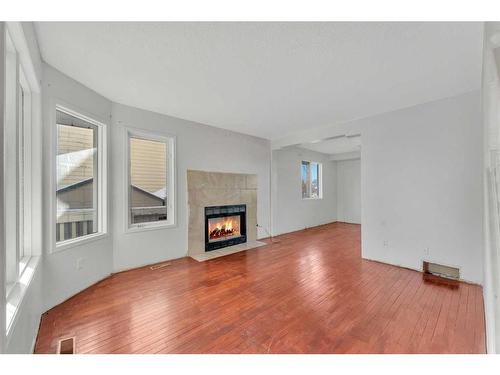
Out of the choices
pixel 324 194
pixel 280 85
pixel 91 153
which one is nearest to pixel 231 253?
pixel 91 153

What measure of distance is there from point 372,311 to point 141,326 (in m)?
2.29

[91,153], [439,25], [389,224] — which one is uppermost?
[439,25]

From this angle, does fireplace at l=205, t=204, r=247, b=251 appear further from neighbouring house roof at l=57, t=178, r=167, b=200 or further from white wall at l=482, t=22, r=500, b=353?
white wall at l=482, t=22, r=500, b=353

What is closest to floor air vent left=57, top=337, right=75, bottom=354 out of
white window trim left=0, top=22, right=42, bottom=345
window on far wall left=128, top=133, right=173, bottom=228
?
white window trim left=0, top=22, right=42, bottom=345

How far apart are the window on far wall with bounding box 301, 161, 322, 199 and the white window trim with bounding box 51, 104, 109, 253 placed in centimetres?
529

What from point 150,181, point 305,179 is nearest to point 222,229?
point 150,181

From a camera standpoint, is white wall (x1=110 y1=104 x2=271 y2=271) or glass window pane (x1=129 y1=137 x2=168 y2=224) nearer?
white wall (x1=110 y1=104 x2=271 y2=271)

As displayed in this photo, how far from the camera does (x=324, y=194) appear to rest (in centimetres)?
734

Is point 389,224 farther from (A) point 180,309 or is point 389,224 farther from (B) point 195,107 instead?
(B) point 195,107

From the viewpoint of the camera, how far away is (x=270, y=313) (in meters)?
2.10

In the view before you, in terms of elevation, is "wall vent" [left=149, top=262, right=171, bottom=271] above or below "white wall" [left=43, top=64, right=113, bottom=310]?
below

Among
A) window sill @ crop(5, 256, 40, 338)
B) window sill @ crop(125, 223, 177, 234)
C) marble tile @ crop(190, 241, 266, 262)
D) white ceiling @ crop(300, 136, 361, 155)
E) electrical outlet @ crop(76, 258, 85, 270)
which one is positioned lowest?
marble tile @ crop(190, 241, 266, 262)

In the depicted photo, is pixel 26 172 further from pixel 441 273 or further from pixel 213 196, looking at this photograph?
pixel 441 273

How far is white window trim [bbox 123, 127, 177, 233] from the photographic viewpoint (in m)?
3.23
